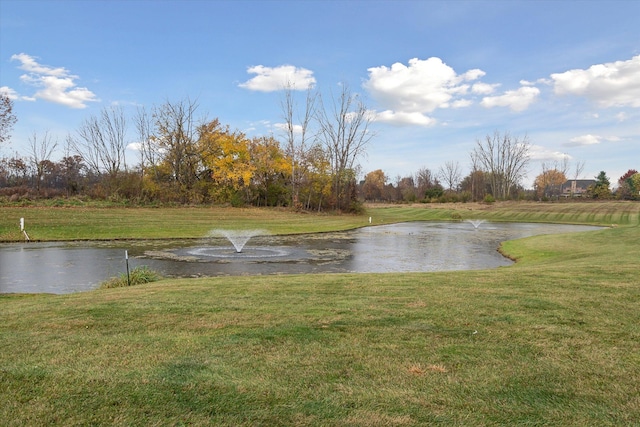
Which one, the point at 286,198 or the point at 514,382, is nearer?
the point at 514,382

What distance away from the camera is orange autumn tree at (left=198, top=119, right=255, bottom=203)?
138 ft

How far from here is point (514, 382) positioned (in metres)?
3.28

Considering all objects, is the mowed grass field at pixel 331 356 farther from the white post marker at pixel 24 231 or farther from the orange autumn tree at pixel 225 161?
the orange autumn tree at pixel 225 161

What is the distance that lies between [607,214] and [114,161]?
5640 centimetres

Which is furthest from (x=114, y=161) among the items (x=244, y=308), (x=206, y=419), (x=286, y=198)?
(x=206, y=419)

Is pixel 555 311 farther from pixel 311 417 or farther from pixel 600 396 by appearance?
pixel 311 417

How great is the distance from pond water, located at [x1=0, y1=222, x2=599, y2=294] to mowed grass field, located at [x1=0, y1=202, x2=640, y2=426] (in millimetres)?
6070

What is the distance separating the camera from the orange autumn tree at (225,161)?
42.2 meters

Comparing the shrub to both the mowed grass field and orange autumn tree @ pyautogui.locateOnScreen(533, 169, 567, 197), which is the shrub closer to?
the mowed grass field

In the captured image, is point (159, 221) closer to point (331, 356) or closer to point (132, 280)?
point (132, 280)

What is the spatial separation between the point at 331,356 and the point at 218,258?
13.2 metres

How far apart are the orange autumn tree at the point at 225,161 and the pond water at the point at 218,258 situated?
61.5 feet

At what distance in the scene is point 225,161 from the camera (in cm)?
4284

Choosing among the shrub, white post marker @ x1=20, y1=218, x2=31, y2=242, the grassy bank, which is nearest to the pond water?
the shrub
